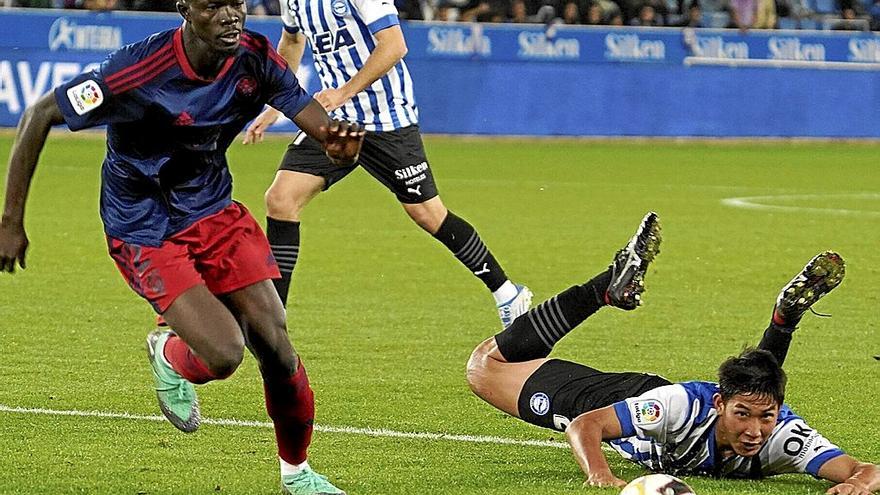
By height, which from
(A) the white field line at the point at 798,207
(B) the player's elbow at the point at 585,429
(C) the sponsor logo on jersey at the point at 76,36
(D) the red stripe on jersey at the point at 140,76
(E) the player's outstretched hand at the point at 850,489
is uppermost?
(D) the red stripe on jersey at the point at 140,76

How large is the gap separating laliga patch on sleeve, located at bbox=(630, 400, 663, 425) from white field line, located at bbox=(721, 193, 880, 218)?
36.3 feet

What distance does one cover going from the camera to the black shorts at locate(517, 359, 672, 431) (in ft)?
21.6

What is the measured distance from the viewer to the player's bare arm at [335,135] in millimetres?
5695

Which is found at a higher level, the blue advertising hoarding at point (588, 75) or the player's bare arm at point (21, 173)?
the player's bare arm at point (21, 173)

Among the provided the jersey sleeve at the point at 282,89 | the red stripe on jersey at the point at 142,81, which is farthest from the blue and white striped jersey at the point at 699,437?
the red stripe on jersey at the point at 142,81

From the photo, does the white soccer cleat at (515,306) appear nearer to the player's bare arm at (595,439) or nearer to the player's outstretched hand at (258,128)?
the player's outstretched hand at (258,128)

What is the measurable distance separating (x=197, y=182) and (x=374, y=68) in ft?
9.80

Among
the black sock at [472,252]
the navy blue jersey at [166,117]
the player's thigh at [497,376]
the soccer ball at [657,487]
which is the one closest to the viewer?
the soccer ball at [657,487]

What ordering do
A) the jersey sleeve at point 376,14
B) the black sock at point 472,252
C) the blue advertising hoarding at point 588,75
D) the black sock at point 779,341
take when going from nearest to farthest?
the black sock at point 779,341 < the jersey sleeve at point 376,14 < the black sock at point 472,252 < the blue advertising hoarding at point 588,75

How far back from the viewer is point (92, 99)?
561 cm

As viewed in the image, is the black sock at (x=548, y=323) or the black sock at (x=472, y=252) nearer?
the black sock at (x=548, y=323)

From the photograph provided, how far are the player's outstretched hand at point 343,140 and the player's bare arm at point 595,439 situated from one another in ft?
4.04

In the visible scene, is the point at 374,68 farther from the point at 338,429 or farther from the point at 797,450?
the point at 797,450

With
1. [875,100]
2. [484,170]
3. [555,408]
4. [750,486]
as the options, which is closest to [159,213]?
[555,408]
